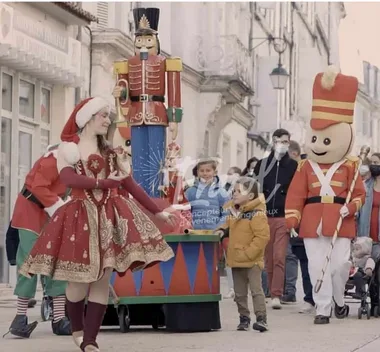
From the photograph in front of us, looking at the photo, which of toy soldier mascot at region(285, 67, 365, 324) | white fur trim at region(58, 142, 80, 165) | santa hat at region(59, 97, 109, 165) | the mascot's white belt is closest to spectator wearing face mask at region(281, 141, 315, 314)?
toy soldier mascot at region(285, 67, 365, 324)

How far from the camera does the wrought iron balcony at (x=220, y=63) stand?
33.5 m

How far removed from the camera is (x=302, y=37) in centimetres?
5609

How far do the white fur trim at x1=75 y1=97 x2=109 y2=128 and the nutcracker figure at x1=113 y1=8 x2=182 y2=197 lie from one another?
2516 mm

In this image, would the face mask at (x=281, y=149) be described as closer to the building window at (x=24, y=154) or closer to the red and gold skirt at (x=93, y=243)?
the building window at (x=24, y=154)

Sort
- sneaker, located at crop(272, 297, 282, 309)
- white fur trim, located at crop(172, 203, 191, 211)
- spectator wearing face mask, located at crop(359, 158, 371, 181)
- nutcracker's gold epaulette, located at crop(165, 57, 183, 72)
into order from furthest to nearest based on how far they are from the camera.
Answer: sneaker, located at crop(272, 297, 282, 309) < spectator wearing face mask, located at crop(359, 158, 371, 181) < nutcracker's gold epaulette, located at crop(165, 57, 183, 72) < white fur trim, located at crop(172, 203, 191, 211)

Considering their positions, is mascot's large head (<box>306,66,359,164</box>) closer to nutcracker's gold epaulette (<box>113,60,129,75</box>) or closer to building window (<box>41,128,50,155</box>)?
nutcracker's gold epaulette (<box>113,60,129,75</box>)

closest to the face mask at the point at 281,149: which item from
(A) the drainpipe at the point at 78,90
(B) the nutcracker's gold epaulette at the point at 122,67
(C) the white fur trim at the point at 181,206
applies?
(C) the white fur trim at the point at 181,206

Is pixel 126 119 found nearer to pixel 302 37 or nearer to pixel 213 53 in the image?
pixel 213 53

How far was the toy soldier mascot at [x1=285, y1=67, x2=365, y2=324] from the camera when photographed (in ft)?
43.8

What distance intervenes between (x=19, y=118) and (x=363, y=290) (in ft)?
26.6

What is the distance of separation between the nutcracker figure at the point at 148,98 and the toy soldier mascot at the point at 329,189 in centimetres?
150

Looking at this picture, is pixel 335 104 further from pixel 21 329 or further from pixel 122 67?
pixel 21 329

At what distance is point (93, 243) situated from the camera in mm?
9461

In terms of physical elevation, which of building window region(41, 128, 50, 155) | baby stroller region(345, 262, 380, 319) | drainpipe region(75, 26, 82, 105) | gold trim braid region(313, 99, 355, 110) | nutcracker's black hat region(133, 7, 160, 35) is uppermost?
drainpipe region(75, 26, 82, 105)
